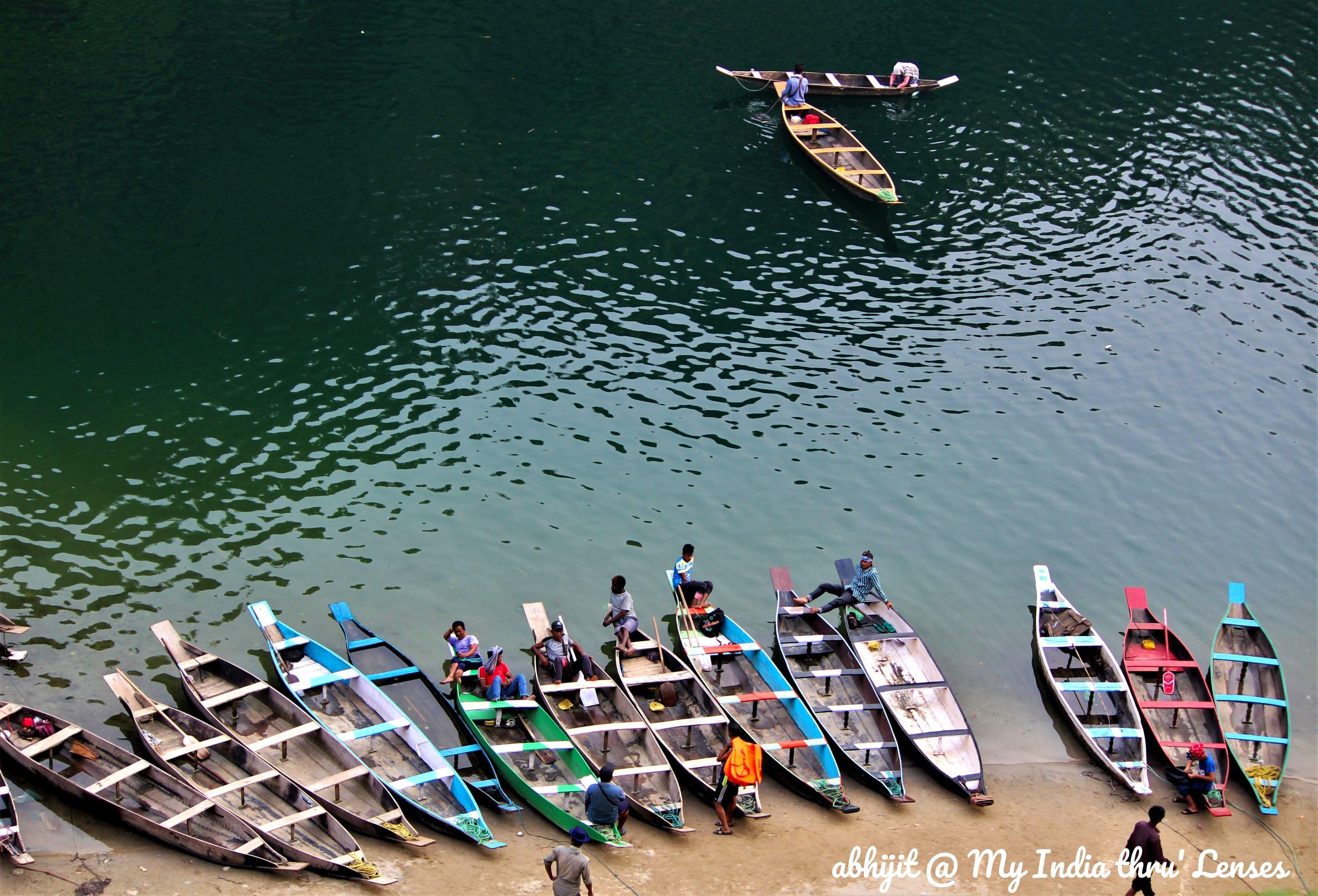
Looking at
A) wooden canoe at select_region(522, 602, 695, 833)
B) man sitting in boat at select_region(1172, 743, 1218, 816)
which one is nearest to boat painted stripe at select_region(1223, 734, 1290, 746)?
man sitting in boat at select_region(1172, 743, 1218, 816)

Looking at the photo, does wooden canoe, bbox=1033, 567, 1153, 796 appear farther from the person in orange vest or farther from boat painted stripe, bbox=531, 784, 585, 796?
boat painted stripe, bbox=531, 784, 585, 796

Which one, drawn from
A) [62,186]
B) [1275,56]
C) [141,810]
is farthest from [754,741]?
[1275,56]

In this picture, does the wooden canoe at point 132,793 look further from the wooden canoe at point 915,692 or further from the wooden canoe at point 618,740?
the wooden canoe at point 915,692

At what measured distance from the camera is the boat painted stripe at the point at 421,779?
1688 cm

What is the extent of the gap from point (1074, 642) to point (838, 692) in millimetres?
4942

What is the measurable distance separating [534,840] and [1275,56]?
47.7 metres

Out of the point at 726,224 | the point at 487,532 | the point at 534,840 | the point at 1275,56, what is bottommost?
the point at 534,840

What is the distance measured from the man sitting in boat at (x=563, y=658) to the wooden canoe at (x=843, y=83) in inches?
1149

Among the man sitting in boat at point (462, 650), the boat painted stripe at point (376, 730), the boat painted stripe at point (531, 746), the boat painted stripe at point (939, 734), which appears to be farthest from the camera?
the man sitting in boat at point (462, 650)

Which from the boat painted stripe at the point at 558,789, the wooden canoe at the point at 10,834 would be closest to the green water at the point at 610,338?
the wooden canoe at the point at 10,834

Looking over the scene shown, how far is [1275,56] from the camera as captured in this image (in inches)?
1841

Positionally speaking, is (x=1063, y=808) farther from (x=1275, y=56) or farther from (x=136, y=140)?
(x=1275, y=56)

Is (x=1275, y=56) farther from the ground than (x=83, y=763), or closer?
farther from the ground

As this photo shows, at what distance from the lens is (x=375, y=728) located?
18.1m
